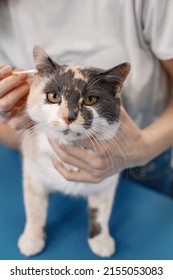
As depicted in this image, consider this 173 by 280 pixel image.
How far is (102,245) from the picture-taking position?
0.86 m

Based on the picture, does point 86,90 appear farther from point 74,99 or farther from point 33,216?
point 33,216

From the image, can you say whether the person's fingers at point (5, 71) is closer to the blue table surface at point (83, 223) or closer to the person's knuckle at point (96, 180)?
the person's knuckle at point (96, 180)

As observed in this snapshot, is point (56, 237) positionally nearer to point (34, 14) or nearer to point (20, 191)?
point (20, 191)

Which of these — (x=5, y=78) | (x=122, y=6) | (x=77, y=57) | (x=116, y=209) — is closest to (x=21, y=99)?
(x=5, y=78)

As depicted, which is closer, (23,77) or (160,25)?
(23,77)

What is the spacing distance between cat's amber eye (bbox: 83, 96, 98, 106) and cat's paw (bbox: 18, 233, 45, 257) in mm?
386

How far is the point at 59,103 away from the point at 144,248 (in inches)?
18.1

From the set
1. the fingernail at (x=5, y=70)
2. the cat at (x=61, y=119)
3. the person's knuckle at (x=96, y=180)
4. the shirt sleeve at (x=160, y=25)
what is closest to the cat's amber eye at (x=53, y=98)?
the cat at (x=61, y=119)

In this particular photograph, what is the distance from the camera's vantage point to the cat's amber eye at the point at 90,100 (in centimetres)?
63

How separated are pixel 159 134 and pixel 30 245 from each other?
40 centimetres

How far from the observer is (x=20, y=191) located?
1001 mm

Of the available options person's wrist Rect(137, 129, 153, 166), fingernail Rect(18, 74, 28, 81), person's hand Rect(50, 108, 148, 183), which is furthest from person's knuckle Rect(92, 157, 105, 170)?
fingernail Rect(18, 74, 28, 81)

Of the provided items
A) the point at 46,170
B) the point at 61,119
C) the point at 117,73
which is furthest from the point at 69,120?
the point at 46,170

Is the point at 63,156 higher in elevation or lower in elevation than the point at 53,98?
lower
